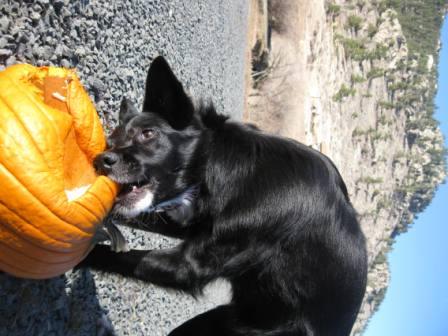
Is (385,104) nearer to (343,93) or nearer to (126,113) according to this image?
(343,93)

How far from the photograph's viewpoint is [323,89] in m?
15.9

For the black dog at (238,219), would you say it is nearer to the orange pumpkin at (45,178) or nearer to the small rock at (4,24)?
the orange pumpkin at (45,178)

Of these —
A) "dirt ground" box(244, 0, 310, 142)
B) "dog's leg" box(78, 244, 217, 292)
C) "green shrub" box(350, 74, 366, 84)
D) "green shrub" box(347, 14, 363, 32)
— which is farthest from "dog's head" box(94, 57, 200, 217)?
"green shrub" box(347, 14, 363, 32)

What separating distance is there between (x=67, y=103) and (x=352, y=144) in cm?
1970

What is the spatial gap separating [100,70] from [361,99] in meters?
19.2

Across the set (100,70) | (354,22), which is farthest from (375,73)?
(100,70)

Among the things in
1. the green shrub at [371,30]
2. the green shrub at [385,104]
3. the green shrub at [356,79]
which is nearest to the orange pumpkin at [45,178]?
the green shrub at [356,79]

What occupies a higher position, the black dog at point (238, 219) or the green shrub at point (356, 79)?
the black dog at point (238, 219)

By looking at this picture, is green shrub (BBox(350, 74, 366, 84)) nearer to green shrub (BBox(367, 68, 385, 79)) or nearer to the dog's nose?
green shrub (BBox(367, 68, 385, 79))

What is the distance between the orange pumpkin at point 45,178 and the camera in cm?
194

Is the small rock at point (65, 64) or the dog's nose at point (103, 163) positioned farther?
the small rock at point (65, 64)

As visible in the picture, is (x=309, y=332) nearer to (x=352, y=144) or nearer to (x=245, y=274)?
(x=245, y=274)

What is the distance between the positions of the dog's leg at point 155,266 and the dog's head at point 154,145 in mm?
329

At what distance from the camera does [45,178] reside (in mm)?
1974
